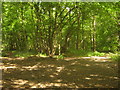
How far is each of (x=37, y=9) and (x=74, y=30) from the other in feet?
20.1

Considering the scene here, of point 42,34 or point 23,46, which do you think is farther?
point 23,46

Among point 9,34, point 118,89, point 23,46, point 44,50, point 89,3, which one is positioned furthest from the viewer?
point 9,34

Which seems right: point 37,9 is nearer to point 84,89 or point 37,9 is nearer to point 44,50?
point 44,50

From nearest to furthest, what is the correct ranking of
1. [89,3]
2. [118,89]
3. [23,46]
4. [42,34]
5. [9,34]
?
[118,89] < [89,3] < [42,34] < [23,46] < [9,34]

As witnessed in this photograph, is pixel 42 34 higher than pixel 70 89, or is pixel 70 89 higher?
pixel 42 34

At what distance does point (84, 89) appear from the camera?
4676mm

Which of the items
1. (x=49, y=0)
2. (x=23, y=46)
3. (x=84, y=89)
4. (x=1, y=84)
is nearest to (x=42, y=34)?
(x=49, y=0)

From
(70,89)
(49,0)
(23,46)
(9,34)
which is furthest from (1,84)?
(9,34)

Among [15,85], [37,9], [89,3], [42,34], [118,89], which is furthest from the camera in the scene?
[42,34]

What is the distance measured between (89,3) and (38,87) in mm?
8584

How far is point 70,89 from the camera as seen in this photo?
4.68 meters

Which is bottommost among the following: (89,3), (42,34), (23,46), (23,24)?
(23,46)

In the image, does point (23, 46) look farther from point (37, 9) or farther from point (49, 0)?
point (49, 0)

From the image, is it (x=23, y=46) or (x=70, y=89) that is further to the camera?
(x=23, y=46)
